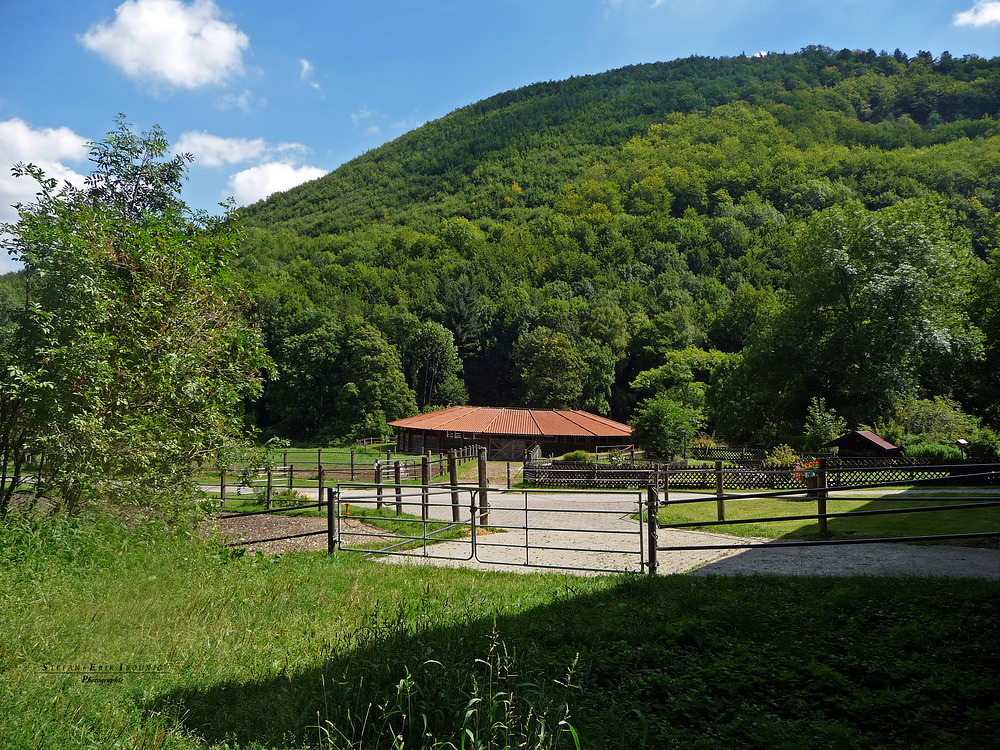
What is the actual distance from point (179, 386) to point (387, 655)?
5974 mm

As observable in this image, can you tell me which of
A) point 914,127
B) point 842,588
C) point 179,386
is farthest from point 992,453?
point 914,127

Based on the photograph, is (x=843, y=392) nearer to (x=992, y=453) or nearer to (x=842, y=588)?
(x=992, y=453)

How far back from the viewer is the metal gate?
927 cm

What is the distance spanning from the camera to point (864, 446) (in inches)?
910

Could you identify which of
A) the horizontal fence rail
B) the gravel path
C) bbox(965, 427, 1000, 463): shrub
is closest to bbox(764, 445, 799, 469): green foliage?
the horizontal fence rail

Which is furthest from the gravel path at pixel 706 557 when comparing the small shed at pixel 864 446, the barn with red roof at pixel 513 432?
the barn with red roof at pixel 513 432

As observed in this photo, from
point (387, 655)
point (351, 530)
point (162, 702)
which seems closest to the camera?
point (162, 702)

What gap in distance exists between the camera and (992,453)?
2167cm

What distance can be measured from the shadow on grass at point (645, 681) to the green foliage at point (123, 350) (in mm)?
4478

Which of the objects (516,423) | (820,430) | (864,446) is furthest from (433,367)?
(864,446)

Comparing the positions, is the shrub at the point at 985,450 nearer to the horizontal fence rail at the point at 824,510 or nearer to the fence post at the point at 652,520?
the horizontal fence rail at the point at 824,510

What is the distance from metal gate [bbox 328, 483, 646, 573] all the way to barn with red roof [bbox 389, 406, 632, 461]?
23672mm

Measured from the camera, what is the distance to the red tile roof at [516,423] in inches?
1651

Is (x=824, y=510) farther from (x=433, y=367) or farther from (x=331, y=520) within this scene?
(x=433, y=367)
